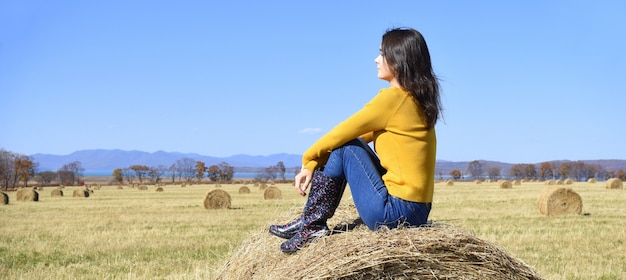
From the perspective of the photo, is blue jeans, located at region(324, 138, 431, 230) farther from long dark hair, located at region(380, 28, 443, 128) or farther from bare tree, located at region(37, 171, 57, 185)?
bare tree, located at region(37, 171, 57, 185)

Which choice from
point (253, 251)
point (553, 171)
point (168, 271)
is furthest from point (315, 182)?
point (553, 171)

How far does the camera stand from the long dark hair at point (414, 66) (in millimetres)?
4348

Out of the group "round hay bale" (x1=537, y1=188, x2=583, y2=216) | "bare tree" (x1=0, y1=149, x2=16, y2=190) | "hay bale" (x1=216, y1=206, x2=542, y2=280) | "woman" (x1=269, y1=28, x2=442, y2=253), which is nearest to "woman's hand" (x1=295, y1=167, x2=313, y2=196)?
"woman" (x1=269, y1=28, x2=442, y2=253)

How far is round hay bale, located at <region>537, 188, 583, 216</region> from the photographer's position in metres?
19.3

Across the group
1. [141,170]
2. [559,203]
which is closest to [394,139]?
[559,203]

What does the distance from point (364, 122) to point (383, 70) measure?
17.9 inches

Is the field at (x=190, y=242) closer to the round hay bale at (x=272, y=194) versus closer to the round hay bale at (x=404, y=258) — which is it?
the round hay bale at (x=404, y=258)

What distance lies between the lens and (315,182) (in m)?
4.49

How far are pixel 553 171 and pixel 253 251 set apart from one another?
15734 cm

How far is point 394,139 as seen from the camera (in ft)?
14.4

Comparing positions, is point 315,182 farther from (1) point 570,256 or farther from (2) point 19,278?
(1) point 570,256

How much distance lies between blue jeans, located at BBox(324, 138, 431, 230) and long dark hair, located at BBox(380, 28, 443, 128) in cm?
54

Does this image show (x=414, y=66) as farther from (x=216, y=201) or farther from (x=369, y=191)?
(x=216, y=201)

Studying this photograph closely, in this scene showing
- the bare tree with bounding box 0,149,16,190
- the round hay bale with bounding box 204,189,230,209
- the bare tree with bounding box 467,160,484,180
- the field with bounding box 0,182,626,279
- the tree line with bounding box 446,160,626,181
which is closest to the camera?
the field with bounding box 0,182,626,279
